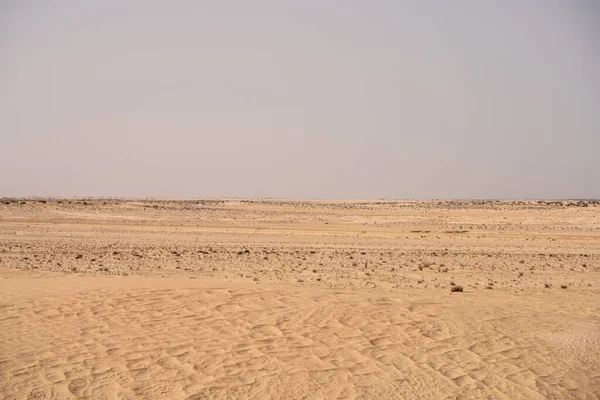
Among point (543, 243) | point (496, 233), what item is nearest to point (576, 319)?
point (543, 243)

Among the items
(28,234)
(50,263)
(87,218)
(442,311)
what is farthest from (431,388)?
(87,218)

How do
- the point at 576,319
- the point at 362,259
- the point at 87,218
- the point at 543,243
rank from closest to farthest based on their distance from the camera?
the point at 576,319 → the point at 362,259 → the point at 543,243 → the point at 87,218

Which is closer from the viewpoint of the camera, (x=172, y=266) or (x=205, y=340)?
(x=205, y=340)

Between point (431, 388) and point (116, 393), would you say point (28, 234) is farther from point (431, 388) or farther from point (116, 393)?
point (431, 388)

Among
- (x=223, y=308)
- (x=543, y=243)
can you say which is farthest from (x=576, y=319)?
(x=543, y=243)

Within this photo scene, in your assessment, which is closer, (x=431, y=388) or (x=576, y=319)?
(x=431, y=388)

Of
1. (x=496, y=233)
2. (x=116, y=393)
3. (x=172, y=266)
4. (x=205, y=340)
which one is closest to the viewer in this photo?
(x=116, y=393)

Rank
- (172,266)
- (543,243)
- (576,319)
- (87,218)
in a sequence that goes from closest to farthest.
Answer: (576,319) < (172,266) < (543,243) < (87,218)

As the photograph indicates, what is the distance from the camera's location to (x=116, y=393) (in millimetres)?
7367

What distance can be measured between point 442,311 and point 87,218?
37.6m

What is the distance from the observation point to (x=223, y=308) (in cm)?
1138

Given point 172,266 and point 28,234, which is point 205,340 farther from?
point 28,234

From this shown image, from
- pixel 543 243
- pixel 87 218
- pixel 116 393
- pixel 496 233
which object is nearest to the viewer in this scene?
pixel 116 393

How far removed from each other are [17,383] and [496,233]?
1263 inches
